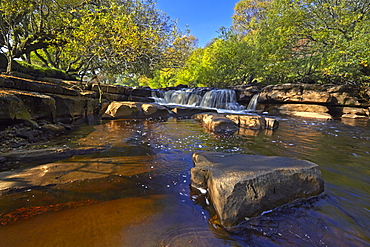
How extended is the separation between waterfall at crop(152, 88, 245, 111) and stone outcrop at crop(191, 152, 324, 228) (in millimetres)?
14905

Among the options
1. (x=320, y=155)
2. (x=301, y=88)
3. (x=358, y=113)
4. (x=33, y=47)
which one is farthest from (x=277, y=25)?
(x=33, y=47)

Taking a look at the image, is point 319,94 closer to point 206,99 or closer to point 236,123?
point 206,99

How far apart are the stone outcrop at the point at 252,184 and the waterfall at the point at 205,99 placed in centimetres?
1491

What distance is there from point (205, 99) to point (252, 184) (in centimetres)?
1667

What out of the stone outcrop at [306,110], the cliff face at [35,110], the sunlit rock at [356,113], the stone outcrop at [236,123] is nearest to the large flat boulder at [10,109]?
the cliff face at [35,110]

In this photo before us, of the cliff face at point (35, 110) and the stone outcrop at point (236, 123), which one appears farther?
the stone outcrop at point (236, 123)

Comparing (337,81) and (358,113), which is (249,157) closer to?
(358,113)

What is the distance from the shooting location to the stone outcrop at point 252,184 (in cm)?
200

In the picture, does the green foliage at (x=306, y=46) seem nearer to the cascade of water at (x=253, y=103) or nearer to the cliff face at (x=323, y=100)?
the cliff face at (x=323, y=100)

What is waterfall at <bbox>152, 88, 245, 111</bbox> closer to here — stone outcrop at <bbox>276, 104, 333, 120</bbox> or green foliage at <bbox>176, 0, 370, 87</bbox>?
stone outcrop at <bbox>276, 104, 333, 120</bbox>

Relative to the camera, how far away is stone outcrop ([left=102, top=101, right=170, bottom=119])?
10281 millimetres

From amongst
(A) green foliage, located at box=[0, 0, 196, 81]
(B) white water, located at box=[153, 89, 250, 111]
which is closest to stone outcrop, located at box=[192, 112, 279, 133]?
(A) green foliage, located at box=[0, 0, 196, 81]

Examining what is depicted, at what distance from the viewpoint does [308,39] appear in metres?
15.8

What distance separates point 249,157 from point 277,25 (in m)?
18.5
